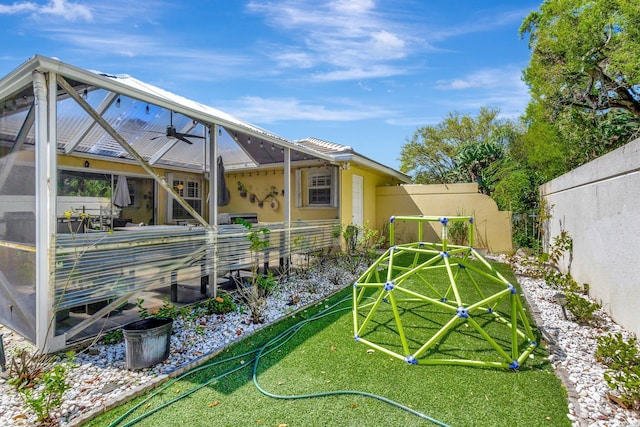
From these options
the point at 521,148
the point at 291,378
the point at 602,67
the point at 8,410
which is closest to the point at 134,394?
the point at 8,410

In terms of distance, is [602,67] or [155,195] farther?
[602,67]

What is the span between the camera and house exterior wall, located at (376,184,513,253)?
1058 centimetres

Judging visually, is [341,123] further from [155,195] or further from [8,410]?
[8,410]

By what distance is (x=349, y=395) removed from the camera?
2.91 metres

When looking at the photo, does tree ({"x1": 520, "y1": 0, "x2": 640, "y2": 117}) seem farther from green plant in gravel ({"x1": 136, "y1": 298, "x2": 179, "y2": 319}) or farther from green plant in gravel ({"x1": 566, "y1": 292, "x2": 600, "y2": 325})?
green plant in gravel ({"x1": 136, "y1": 298, "x2": 179, "y2": 319})

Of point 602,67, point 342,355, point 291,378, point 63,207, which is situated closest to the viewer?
point 291,378


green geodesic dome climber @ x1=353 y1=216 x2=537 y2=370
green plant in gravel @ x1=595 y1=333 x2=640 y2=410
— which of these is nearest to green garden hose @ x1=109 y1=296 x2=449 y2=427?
green geodesic dome climber @ x1=353 y1=216 x2=537 y2=370

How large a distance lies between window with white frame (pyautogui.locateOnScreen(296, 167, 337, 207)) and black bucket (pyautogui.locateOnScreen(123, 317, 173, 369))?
270 inches

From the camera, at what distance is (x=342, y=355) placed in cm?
369

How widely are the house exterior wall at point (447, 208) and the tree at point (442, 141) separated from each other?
1517cm

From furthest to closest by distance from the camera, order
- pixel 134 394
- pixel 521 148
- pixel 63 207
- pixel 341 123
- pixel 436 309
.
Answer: pixel 521 148 → pixel 341 123 → pixel 63 207 → pixel 436 309 → pixel 134 394

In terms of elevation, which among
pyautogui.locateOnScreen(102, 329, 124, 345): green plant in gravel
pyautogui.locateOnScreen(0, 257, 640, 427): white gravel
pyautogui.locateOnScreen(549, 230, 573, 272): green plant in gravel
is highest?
pyautogui.locateOnScreen(549, 230, 573, 272): green plant in gravel

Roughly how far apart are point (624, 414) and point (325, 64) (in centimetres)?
1115

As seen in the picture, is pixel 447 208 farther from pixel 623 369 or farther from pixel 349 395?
pixel 349 395
